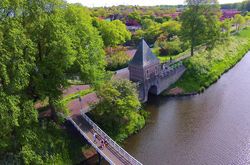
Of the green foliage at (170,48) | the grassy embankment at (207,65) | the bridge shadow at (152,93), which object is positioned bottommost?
the bridge shadow at (152,93)

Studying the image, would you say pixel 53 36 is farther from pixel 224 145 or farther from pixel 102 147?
pixel 224 145

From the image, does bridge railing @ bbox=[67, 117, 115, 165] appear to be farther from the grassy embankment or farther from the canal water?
the grassy embankment

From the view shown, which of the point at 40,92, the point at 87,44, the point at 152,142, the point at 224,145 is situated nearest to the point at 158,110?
the point at 152,142

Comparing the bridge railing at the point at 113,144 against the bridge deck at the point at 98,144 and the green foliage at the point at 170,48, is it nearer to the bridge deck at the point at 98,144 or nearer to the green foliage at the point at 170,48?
the bridge deck at the point at 98,144

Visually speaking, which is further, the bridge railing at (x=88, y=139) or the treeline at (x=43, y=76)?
Answer: the bridge railing at (x=88, y=139)

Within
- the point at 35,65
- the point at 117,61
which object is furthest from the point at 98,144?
the point at 117,61

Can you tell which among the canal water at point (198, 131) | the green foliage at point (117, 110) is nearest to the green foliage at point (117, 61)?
the canal water at point (198, 131)

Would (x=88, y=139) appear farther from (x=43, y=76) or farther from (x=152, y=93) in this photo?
(x=152, y=93)
